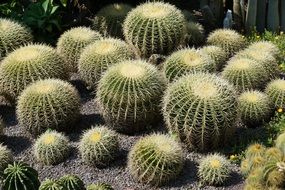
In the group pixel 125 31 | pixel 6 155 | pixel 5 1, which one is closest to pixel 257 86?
pixel 125 31

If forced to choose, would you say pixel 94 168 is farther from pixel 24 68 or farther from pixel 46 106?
pixel 24 68

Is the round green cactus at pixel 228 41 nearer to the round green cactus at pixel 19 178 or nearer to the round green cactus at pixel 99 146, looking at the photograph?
the round green cactus at pixel 99 146

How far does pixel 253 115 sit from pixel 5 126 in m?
2.99

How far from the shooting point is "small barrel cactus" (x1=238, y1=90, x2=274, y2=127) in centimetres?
741

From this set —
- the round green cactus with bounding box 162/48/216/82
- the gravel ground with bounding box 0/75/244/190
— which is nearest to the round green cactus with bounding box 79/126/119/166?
the gravel ground with bounding box 0/75/244/190

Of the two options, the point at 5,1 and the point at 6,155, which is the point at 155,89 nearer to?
the point at 6,155

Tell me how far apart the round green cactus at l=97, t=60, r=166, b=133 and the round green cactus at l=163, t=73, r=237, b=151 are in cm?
29

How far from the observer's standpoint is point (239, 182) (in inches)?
262

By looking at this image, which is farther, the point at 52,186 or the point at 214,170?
the point at 214,170

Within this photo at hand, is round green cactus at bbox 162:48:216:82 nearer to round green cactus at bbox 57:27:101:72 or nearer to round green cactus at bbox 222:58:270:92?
round green cactus at bbox 222:58:270:92

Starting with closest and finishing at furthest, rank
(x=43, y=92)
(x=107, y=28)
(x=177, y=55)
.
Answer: (x=43, y=92) < (x=177, y=55) < (x=107, y=28)

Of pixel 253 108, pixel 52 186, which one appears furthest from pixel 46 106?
pixel 253 108

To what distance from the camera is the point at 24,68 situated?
7828 millimetres

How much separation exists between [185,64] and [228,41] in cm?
136
